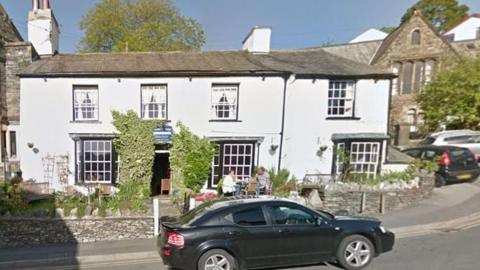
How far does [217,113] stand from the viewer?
14133 millimetres

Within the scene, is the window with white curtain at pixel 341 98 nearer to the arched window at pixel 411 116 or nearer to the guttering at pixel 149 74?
the guttering at pixel 149 74

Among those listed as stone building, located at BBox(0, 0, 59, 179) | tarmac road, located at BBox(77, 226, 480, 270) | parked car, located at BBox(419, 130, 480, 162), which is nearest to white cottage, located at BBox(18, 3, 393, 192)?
stone building, located at BBox(0, 0, 59, 179)

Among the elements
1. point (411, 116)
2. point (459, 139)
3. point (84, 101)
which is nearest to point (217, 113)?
point (84, 101)

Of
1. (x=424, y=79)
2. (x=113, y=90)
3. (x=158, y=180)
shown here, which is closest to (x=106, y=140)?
(x=113, y=90)

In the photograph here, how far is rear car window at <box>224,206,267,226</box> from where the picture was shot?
19.9ft

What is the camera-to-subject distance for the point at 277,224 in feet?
20.2

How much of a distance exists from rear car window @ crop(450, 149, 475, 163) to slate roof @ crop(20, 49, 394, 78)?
411 centimetres

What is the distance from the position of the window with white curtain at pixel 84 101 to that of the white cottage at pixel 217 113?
4 cm

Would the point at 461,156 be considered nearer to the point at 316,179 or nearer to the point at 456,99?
the point at 316,179

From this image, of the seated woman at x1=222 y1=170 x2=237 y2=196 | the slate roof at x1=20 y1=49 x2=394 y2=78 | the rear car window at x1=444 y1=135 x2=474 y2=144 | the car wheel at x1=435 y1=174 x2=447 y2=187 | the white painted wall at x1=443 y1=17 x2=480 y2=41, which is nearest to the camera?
the seated woman at x1=222 y1=170 x2=237 y2=196

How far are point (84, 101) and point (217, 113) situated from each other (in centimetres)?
568

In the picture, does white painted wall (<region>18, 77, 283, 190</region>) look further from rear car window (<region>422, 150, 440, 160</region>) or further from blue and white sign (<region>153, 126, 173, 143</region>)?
rear car window (<region>422, 150, 440, 160</region>)

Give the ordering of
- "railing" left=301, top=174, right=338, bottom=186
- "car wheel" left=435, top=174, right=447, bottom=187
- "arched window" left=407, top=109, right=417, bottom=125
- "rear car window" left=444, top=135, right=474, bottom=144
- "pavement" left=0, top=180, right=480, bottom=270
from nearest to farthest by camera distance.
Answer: "pavement" left=0, top=180, right=480, bottom=270
"railing" left=301, top=174, right=338, bottom=186
"car wheel" left=435, top=174, right=447, bottom=187
"rear car window" left=444, top=135, right=474, bottom=144
"arched window" left=407, top=109, right=417, bottom=125

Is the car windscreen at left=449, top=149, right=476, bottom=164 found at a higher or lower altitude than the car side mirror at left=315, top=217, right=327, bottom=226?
higher
